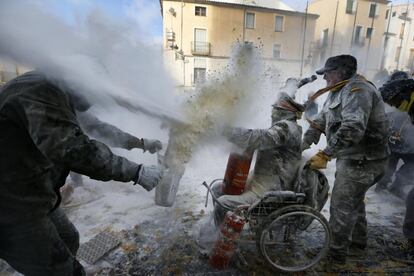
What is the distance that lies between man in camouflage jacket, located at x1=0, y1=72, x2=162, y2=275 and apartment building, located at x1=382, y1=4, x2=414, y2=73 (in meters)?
41.1

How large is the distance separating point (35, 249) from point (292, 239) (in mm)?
2663

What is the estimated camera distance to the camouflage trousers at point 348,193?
10.6 ft

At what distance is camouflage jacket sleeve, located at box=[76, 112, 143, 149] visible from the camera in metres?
2.90

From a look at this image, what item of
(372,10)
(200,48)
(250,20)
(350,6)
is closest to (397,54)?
(372,10)

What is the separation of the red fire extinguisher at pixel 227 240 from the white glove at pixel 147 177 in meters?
1.06

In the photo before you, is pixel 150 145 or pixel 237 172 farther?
pixel 237 172

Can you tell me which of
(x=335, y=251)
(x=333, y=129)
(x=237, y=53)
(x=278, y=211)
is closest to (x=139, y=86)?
(x=237, y=53)

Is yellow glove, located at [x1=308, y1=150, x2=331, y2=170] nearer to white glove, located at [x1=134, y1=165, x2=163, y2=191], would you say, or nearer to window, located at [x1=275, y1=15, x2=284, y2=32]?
white glove, located at [x1=134, y1=165, x2=163, y2=191]

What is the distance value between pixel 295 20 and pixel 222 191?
2330 cm

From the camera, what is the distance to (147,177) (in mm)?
2119

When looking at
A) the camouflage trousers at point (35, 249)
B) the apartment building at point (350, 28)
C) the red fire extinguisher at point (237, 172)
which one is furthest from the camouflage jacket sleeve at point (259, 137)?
the apartment building at point (350, 28)

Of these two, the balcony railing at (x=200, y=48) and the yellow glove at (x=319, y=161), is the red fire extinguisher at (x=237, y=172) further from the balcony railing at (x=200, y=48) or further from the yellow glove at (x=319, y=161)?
the balcony railing at (x=200, y=48)

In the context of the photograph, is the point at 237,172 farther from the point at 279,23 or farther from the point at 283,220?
the point at 279,23

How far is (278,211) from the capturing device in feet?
9.43
